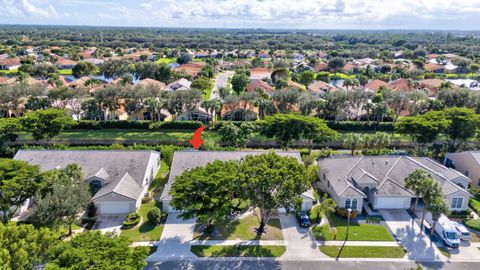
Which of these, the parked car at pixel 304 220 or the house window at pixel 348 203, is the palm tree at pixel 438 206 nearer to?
the house window at pixel 348 203

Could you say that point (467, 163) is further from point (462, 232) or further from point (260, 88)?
point (260, 88)

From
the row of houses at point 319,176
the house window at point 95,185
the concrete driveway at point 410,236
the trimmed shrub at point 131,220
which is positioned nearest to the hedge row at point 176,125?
the row of houses at point 319,176

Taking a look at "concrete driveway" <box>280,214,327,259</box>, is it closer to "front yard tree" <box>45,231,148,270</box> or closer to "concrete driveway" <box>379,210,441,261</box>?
"concrete driveway" <box>379,210,441,261</box>

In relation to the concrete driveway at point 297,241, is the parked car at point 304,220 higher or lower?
higher

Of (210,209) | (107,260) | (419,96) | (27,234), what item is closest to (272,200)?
(210,209)

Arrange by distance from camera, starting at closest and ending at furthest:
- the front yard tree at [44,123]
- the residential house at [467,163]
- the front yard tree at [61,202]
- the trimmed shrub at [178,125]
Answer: the front yard tree at [61,202] → the residential house at [467,163] → the front yard tree at [44,123] → the trimmed shrub at [178,125]

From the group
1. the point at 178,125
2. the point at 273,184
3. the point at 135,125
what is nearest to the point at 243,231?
the point at 273,184
